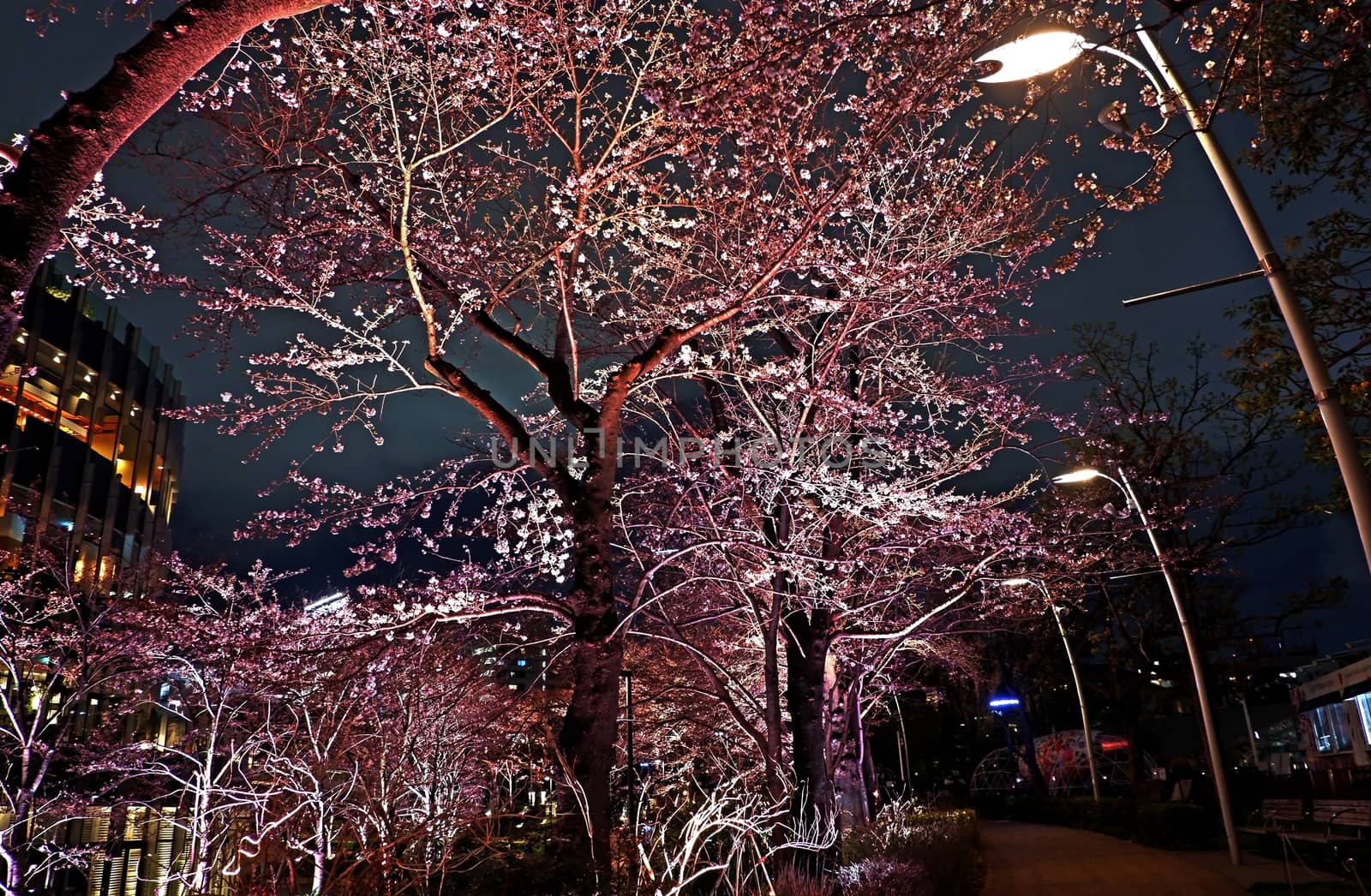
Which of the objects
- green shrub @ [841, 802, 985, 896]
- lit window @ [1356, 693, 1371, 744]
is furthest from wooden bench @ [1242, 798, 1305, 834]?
lit window @ [1356, 693, 1371, 744]

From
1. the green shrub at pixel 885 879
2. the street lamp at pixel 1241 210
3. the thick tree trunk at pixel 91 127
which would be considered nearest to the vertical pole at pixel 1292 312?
the street lamp at pixel 1241 210

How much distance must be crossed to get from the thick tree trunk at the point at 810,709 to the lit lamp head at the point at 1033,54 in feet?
28.8

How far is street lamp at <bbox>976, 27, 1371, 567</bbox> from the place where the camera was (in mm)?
5609

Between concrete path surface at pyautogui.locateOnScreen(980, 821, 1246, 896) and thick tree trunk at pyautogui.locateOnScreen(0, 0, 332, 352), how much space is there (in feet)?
47.8

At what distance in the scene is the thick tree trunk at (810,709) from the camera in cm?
1264

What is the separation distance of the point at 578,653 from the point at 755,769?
13.4m

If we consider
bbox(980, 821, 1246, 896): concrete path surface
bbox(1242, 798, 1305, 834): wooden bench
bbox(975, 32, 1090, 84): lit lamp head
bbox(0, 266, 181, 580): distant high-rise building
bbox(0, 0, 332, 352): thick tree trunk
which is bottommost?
bbox(980, 821, 1246, 896): concrete path surface

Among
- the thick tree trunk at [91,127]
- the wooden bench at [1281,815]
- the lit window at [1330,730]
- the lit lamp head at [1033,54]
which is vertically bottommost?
the wooden bench at [1281,815]

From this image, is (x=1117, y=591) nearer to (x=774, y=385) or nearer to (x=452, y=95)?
(x=774, y=385)

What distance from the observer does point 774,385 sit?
1460 centimetres

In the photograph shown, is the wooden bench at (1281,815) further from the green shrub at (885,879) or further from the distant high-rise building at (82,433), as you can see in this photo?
the distant high-rise building at (82,433)

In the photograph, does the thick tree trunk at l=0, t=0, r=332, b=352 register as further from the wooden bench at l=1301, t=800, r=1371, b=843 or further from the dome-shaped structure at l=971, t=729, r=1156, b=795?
the dome-shaped structure at l=971, t=729, r=1156, b=795

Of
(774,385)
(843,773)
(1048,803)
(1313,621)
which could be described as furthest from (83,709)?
(1313,621)

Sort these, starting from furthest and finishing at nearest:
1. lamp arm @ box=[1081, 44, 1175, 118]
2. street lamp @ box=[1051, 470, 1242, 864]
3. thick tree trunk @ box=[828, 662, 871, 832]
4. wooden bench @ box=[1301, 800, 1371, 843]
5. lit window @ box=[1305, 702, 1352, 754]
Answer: lit window @ box=[1305, 702, 1352, 754] < thick tree trunk @ box=[828, 662, 871, 832] < street lamp @ box=[1051, 470, 1242, 864] < wooden bench @ box=[1301, 800, 1371, 843] < lamp arm @ box=[1081, 44, 1175, 118]
